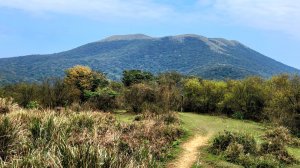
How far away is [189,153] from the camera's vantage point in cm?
2011

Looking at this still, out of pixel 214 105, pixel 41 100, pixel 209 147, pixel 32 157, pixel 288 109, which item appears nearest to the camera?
pixel 32 157

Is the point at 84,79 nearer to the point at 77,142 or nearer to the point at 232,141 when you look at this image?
the point at 232,141

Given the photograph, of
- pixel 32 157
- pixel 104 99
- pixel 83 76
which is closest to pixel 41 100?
pixel 104 99

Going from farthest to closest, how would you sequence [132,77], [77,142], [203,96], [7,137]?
[132,77] → [203,96] → [77,142] → [7,137]

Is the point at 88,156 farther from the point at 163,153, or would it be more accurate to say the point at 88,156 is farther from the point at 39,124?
the point at 163,153

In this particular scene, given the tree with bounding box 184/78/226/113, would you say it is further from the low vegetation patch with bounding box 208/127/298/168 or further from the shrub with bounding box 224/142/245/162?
the shrub with bounding box 224/142/245/162

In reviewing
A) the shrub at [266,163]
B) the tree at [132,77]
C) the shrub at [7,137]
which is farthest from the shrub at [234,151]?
the tree at [132,77]

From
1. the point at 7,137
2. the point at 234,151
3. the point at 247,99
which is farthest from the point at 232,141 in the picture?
the point at 247,99

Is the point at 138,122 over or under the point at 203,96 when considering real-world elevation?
over

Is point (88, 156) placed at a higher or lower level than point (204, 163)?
higher

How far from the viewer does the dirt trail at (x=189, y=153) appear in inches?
697

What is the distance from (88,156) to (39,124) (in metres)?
7.73

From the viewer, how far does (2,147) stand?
1347cm

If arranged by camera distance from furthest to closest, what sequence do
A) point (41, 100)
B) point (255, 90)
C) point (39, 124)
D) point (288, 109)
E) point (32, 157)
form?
1. point (255, 90)
2. point (41, 100)
3. point (288, 109)
4. point (39, 124)
5. point (32, 157)
